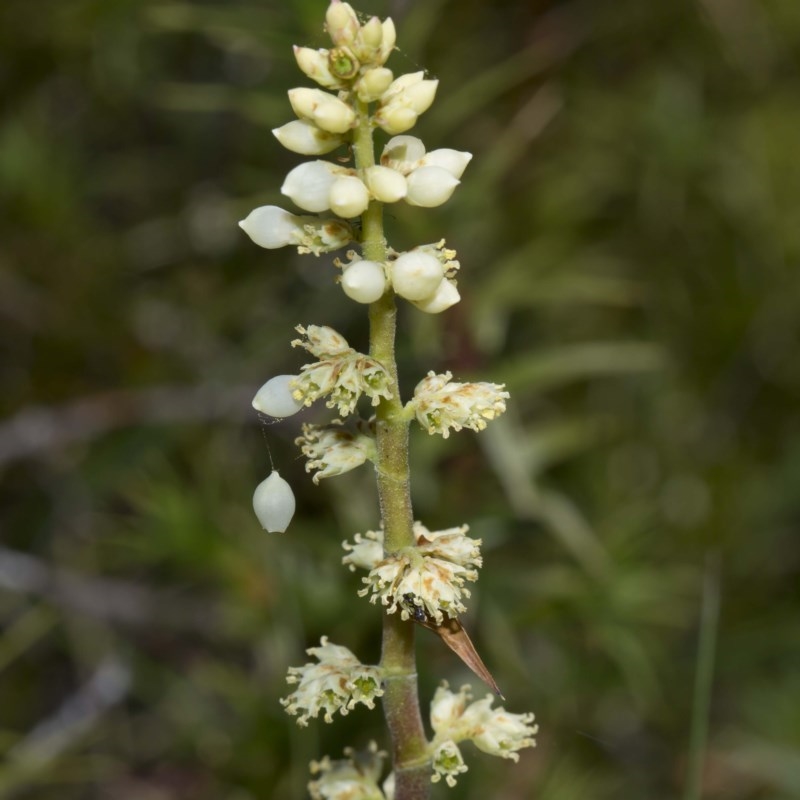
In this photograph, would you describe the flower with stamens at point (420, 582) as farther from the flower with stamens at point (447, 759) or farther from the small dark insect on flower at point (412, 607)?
the flower with stamens at point (447, 759)

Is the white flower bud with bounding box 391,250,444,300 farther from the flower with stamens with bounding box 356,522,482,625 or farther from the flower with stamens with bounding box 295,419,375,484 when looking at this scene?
the flower with stamens with bounding box 356,522,482,625

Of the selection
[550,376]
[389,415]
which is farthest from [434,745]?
[550,376]

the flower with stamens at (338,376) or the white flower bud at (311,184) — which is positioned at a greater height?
the white flower bud at (311,184)

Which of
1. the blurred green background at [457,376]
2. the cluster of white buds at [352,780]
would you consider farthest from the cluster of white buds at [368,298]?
the blurred green background at [457,376]

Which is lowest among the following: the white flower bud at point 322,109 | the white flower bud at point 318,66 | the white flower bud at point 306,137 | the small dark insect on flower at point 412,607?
the small dark insect on flower at point 412,607

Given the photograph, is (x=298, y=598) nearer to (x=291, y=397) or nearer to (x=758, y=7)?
(x=291, y=397)

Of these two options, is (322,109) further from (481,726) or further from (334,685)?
(481,726)

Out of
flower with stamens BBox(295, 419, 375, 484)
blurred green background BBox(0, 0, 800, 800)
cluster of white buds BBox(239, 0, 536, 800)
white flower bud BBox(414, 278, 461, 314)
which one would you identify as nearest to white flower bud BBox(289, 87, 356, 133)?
cluster of white buds BBox(239, 0, 536, 800)
